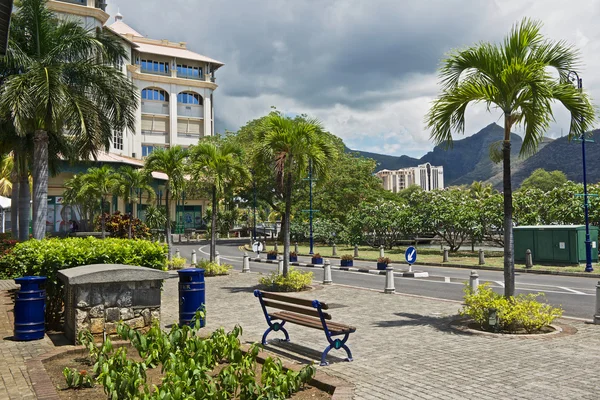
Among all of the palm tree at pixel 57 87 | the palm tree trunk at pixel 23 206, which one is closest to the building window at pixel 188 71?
the palm tree trunk at pixel 23 206

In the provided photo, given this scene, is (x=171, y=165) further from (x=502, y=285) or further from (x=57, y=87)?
(x=502, y=285)

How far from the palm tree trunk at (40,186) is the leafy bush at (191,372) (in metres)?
11.6

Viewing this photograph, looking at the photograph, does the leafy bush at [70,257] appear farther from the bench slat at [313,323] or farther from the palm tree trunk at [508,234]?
the palm tree trunk at [508,234]

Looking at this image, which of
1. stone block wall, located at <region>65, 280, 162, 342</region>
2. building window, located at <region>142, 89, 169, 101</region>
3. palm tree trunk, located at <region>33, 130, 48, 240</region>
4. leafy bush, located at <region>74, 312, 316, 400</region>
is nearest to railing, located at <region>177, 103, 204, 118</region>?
building window, located at <region>142, 89, 169, 101</region>

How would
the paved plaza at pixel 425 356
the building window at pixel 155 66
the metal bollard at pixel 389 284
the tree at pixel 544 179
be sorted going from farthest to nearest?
the tree at pixel 544 179
the building window at pixel 155 66
the metal bollard at pixel 389 284
the paved plaza at pixel 425 356

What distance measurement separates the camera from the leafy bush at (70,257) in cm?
1002

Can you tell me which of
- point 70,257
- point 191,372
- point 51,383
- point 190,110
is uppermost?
point 190,110

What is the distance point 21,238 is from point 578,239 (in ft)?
76.6

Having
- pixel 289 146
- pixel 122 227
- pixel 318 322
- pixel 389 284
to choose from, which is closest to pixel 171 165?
pixel 289 146

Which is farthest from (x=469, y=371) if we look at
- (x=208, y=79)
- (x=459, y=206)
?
(x=208, y=79)

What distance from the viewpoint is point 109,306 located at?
29.0 feet

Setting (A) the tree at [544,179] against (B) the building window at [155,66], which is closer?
(B) the building window at [155,66]

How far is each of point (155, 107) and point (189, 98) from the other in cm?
569

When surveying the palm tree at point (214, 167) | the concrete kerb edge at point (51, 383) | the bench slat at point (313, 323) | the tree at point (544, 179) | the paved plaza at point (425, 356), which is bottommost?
the paved plaza at point (425, 356)
